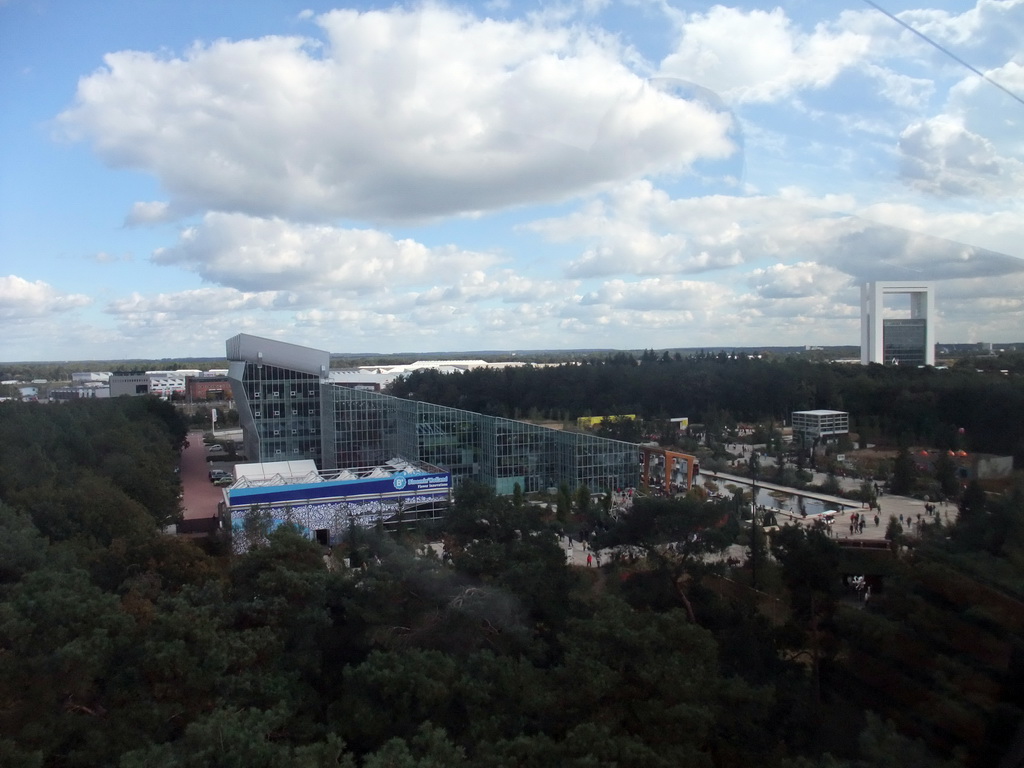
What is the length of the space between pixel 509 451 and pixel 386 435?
9.27ft

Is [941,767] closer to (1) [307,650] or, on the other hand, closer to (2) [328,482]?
(1) [307,650]

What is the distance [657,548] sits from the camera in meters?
4.06

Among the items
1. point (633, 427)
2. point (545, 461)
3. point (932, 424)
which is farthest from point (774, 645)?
point (633, 427)

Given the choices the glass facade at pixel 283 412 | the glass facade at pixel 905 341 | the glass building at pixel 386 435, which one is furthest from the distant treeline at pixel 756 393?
the glass facade at pixel 283 412

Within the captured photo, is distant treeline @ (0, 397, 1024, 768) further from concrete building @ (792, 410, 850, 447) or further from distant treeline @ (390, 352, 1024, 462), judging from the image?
concrete building @ (792, 410, 850, 447)

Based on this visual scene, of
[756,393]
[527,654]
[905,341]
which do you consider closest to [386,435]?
[756,393]

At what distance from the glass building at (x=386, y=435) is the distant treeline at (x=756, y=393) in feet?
11.7

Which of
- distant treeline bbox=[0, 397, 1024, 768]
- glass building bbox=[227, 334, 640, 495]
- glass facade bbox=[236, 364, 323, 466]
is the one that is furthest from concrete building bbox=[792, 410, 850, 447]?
glass facade bbox=[236, 364, 323, 466]

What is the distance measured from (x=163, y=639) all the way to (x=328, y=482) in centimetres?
507

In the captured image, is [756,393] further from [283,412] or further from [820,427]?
[283,412]

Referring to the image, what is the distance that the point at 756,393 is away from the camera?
14.1m

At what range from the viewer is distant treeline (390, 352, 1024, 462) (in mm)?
6582

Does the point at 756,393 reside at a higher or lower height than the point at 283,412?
higher

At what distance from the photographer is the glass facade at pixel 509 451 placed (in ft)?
31.3
